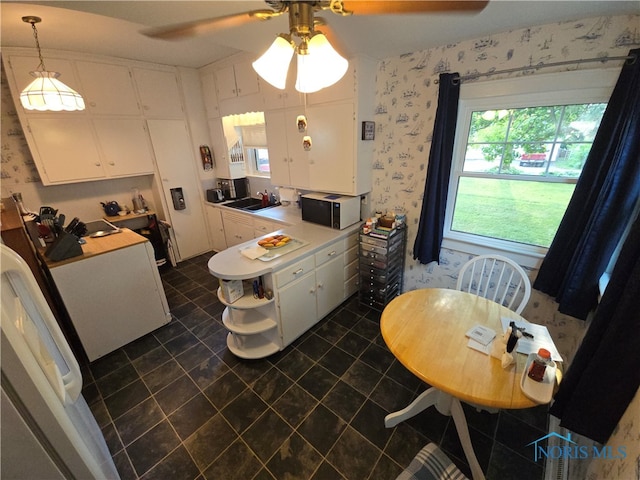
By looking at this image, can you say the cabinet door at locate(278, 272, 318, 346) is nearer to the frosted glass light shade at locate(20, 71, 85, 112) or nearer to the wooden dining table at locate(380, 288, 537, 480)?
the wooden dining table at locate(380, 288, 537, 480)

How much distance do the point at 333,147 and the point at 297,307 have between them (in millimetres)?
1541

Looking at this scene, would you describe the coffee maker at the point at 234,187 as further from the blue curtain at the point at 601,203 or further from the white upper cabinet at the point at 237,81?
the blue curtain at the point at 601,203

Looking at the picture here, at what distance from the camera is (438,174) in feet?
7.25

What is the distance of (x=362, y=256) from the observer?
8.39 ft

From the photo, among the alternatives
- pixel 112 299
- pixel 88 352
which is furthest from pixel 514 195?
pixel 88 352

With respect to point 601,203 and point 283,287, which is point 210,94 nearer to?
point 283,287

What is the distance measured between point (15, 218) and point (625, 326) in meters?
3.44

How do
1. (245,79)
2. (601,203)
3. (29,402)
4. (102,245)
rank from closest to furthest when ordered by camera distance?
(29,402) < (601,203) < (102,245) < (245,79)

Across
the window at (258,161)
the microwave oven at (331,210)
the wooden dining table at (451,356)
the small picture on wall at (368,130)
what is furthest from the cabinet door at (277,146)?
the wooden dining table at (451,356)

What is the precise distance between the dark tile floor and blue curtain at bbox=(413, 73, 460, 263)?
971 millimetres

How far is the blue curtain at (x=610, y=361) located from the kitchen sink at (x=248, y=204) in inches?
124

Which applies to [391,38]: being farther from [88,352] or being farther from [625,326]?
[88,352]

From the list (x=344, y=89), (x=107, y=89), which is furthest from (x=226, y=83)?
(x=344, y=89)

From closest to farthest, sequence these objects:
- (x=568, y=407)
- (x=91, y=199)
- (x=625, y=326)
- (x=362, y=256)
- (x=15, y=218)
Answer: (x=625, y=326) < (x=568, y=407) < (x=15, y=218) < (x=362, y=256) < (x=91, y=199)
